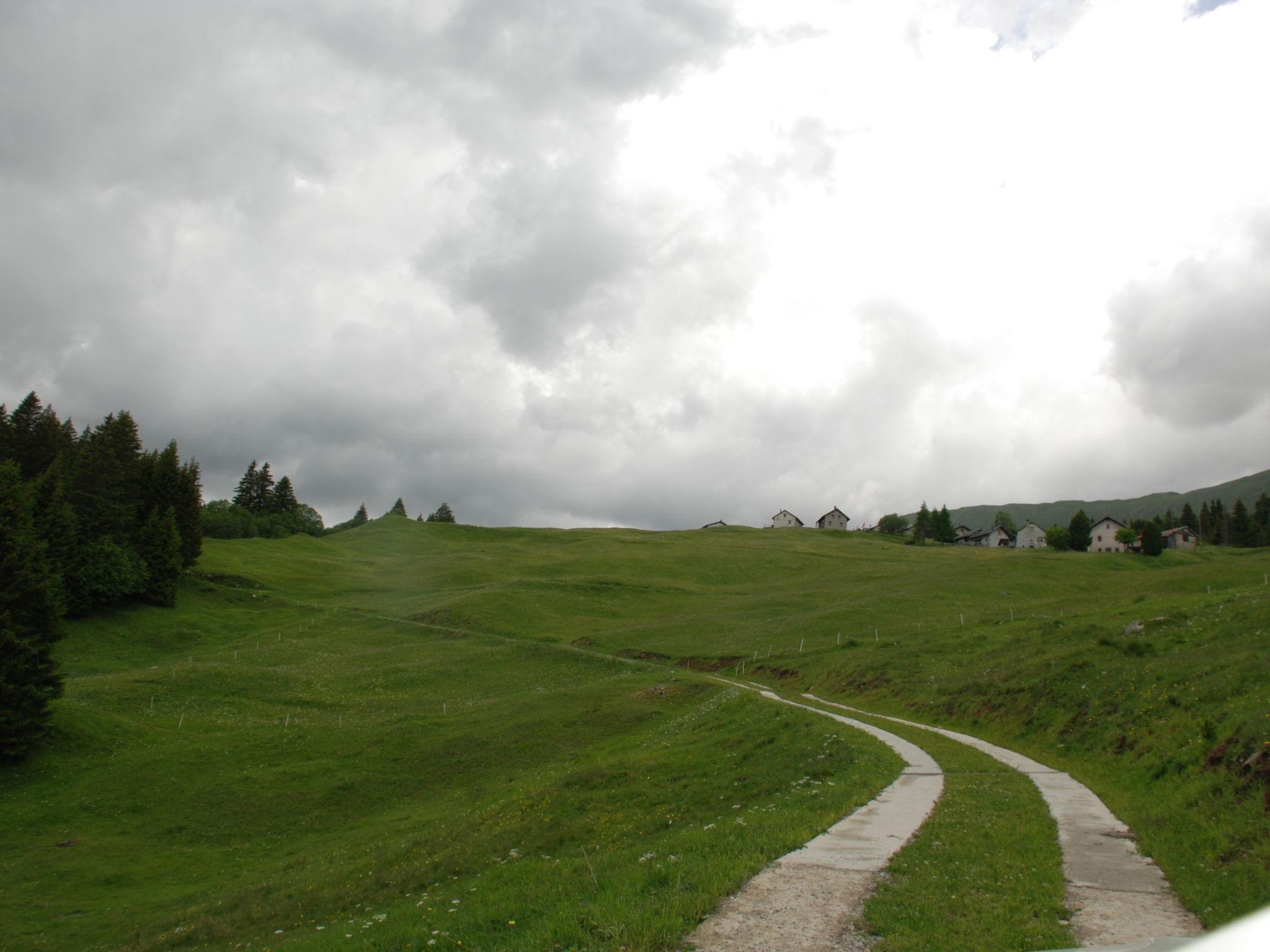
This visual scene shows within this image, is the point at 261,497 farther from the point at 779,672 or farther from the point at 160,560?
the point at 779,672

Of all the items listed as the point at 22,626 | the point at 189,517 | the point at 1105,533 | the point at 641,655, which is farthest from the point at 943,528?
the point at 22,626

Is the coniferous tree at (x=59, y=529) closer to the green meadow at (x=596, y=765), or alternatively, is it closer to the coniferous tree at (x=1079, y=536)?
the green meadow at (x=596, y=765)

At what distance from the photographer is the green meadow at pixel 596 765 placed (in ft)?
41.9

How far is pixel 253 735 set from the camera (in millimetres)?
47969

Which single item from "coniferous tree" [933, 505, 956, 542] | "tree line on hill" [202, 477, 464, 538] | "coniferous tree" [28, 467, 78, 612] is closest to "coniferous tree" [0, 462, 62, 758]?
"coniferous tree" [28, 467, 78, 612]

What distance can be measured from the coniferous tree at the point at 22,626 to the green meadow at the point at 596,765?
93.4 inches

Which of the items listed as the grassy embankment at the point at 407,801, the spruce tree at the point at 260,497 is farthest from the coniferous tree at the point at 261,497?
the grassy embankment at the point at 407,801

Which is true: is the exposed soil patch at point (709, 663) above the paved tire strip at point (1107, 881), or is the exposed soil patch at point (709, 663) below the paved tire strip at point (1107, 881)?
below

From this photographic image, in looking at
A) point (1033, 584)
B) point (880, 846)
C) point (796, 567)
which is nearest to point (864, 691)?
point (880, 846)

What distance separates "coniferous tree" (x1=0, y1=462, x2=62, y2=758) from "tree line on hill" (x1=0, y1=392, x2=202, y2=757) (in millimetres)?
64

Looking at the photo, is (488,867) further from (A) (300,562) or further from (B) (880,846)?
(A) (300,562)

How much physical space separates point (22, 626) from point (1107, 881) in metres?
58.4

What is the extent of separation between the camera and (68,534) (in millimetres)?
85625

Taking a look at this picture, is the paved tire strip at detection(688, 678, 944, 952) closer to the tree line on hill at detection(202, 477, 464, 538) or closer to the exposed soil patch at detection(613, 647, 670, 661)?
the exposed soil patch at detection(613, 647, 670, 661)
